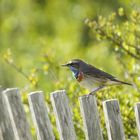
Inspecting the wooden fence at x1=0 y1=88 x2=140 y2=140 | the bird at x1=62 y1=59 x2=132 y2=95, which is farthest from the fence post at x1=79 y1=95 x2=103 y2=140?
the bird at x1=62 y1=59 x2=132 y2=95

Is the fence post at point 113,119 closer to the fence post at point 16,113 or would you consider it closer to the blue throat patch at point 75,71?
the fence post at point 16,113

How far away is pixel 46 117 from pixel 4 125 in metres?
0.29

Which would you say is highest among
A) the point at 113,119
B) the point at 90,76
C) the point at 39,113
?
the point at 90,76

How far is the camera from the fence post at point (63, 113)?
5.00m

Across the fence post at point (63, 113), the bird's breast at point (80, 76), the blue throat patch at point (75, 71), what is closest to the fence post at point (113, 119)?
the fence post at point (63, 113)

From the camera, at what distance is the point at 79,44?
17.7 m

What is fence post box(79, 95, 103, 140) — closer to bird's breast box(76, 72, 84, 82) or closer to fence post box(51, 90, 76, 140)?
fence post box(51, 90, 76, 140)

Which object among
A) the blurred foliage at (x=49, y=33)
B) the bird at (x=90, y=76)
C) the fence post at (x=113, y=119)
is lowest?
the fence post at (x=113, y=119)

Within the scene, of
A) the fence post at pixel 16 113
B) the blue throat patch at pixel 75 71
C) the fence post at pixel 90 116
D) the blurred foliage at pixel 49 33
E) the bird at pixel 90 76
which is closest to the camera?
the fence post at pixel 16 113

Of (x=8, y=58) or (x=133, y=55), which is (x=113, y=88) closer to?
(x=133, y=55)

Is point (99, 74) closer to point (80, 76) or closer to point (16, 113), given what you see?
point (80, 76)

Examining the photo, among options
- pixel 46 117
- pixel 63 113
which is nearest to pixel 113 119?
pixel 63 113

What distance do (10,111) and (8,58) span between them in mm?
2821

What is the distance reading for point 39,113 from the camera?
16.3 ft
